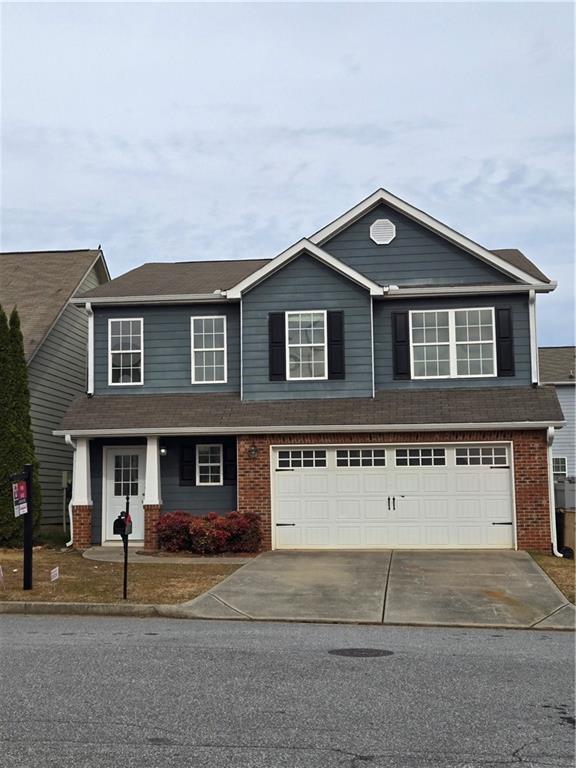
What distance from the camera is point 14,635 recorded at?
10648mm

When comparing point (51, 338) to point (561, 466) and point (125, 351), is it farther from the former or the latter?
point (561, 466)

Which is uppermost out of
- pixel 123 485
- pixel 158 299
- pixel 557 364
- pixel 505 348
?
pixel 158 299

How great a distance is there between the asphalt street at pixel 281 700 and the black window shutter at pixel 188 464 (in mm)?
9471

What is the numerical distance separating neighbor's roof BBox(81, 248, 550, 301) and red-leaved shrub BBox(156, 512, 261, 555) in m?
5.46

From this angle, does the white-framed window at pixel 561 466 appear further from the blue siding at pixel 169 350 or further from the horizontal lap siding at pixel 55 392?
the horizontal lap siding at pixel 55 392

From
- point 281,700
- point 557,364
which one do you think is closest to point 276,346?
point 281,700

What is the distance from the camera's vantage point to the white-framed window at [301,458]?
1964cm

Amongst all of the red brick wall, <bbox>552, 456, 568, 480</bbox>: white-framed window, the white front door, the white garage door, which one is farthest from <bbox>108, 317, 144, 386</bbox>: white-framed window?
<bbox>552, 456, 568, 480</bbox>: white-framed window

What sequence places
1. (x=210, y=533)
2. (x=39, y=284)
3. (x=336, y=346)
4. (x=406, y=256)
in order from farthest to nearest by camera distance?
(x=39, y=284)
(x=406, y=256)
(x=336, y=346)
(x=210, y=533)

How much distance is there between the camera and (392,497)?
63.6ft

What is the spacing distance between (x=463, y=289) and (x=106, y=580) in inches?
399

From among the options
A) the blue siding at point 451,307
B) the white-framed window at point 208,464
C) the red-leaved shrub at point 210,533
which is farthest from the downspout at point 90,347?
the blue siding at point 451,307

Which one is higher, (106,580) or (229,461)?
(229,461)

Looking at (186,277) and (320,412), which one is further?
(186,277)
